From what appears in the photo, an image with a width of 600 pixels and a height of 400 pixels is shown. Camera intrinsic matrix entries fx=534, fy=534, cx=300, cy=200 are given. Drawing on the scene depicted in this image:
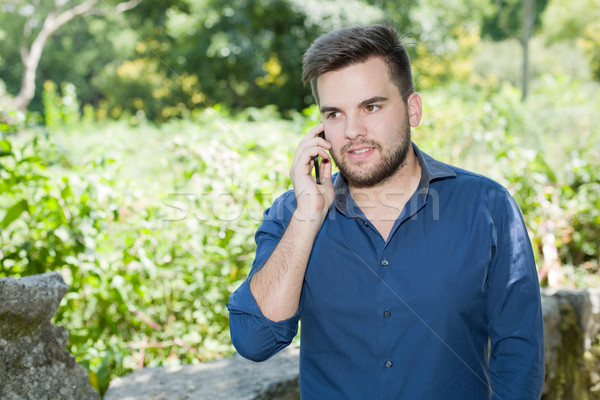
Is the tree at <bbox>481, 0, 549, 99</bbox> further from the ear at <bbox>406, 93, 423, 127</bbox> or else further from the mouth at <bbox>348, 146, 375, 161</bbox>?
the mouth at <bbox>348, 146, 375, 161</bbox>

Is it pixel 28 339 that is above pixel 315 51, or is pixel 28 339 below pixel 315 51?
below

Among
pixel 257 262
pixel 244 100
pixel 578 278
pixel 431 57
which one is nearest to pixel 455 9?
pixel 431 57

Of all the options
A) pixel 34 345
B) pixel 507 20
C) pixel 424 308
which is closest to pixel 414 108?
pixel 424 308

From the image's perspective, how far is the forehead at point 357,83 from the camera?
1740 mm

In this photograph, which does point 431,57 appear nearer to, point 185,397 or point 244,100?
point 244,100

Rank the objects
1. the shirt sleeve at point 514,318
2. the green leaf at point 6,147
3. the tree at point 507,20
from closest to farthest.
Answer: the shirt sleeve at point 514,318 → the green leaf at point 6,147 → the tree at point 507,20

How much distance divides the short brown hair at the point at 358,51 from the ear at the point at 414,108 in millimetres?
34

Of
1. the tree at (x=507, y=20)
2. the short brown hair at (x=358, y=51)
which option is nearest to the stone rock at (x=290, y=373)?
the short brown hair at (x=358, y=51)

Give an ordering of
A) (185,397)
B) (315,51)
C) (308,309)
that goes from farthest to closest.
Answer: (185,397)
(315,51)
(308,309)

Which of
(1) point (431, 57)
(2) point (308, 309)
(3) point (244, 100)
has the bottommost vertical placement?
(3) point (244, 100)

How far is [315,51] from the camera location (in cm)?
178

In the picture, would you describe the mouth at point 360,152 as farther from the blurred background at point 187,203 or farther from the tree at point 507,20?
the tree at point 507,20

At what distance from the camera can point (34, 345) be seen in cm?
189

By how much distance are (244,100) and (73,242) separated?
11.5 metres
